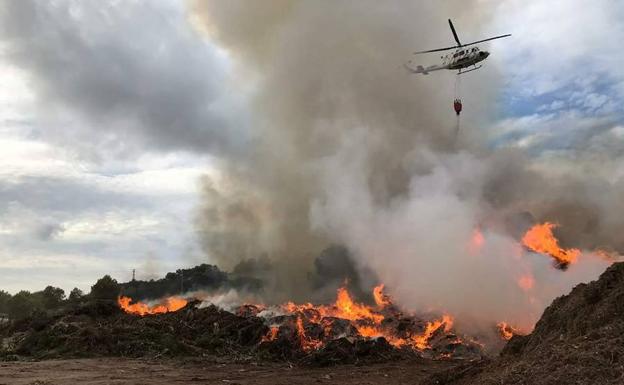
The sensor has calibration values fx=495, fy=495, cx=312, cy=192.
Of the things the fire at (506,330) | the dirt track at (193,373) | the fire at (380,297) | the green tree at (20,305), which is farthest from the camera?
the green tree at (20,305)

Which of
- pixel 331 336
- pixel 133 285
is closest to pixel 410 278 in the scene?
pixel 331 336

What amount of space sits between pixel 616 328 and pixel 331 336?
23970 millimetres

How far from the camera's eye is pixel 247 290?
64.4m

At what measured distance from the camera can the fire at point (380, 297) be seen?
44697 millimetres

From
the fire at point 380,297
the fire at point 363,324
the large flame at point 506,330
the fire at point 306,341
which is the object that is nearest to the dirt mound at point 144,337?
the fire at point 306,341

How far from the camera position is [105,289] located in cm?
7062

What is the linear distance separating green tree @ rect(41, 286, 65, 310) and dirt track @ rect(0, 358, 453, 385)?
240 feet

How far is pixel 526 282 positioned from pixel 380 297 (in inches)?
505

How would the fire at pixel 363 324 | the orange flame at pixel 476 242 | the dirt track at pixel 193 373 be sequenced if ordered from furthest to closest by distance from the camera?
1. the orange flame at pixel 476 242
2. the fire at pixel 363 324
3. the dirt track at pixel 193 373

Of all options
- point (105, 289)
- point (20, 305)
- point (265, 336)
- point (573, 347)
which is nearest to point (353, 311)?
point (265, 336)

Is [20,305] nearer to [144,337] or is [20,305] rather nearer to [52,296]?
[52,296]

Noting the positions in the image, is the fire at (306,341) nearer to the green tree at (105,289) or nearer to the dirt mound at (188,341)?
the dirt mound at (188,341)

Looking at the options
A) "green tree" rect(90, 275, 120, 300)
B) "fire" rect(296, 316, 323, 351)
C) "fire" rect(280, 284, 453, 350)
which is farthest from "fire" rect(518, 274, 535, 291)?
"green tree" rect(90, 275, 120, 300)

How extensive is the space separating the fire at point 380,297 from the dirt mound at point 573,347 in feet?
82.3
